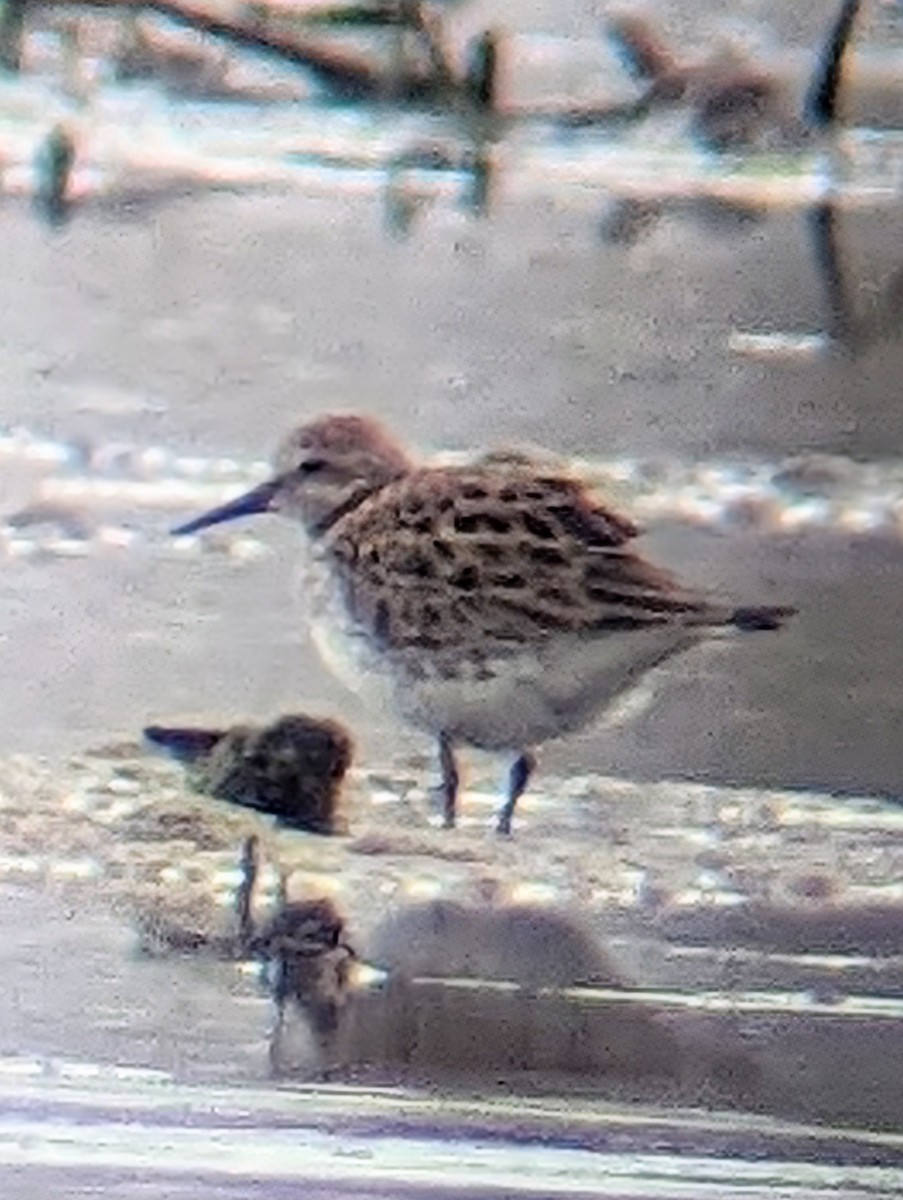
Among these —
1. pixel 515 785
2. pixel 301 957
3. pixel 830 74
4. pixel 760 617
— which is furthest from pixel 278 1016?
pixel 830 74

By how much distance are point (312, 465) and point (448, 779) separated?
5.1 inches

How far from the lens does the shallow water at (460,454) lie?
0.83m

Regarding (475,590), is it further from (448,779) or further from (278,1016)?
(278,1016)

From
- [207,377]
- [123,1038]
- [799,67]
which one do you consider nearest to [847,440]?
[799,67]

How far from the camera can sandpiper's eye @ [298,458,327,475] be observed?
32.5 inches

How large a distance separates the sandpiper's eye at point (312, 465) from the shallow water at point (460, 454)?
18 millimetres

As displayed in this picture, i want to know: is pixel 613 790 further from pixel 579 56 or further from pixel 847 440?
pixel 579 56

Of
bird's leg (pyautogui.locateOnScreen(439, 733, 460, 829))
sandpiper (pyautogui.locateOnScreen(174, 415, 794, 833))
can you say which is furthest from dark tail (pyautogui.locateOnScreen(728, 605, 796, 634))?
bird's leg (pyautogui.locateOnScreen(439, 733, 460, 829))

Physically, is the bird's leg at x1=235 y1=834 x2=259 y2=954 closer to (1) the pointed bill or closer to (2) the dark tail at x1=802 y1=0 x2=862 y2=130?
(1) the pointed bill

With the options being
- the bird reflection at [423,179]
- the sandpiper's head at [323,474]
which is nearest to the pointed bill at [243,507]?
the sandpiper's head at [323,474]

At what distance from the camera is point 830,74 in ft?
2.68

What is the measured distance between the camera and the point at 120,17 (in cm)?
→ 82

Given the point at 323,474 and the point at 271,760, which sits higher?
the point at 323,474

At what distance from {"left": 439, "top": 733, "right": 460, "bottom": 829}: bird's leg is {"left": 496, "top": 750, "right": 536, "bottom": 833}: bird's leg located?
2 cm
